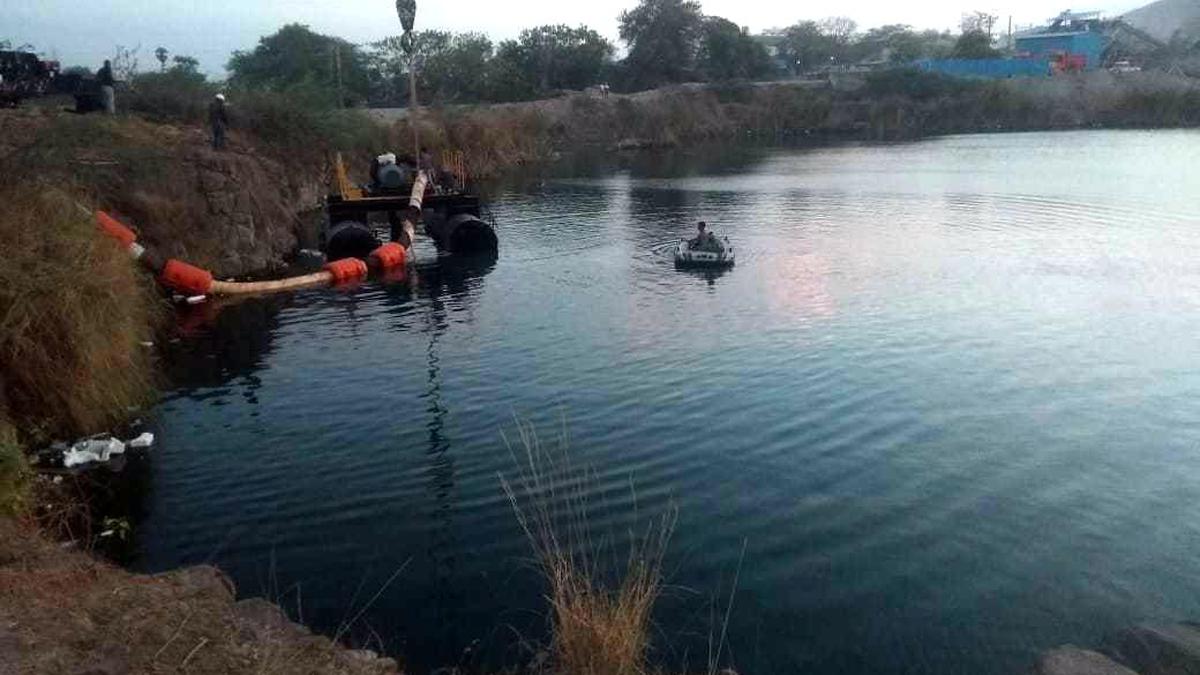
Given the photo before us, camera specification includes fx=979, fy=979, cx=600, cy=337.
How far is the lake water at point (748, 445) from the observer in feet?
38.5

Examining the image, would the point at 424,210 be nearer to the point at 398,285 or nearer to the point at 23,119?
the point at 398,285

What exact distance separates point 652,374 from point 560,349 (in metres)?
3.31

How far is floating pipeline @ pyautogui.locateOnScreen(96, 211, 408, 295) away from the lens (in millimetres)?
26969

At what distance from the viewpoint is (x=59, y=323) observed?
52.4ft

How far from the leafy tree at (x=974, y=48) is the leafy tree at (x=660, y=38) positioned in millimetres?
48782

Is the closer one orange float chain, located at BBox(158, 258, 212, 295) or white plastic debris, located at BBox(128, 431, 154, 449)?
white plastic debris, located at BBox(128, 431, 154, 449)

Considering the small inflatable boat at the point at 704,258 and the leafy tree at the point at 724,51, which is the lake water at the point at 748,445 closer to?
the small inflatable boat at the point at 704,258

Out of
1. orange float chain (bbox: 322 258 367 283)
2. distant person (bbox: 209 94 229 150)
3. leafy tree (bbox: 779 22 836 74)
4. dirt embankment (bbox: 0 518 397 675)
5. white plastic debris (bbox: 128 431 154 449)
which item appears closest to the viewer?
dirt embankment (bbox: 0 518 397 675)

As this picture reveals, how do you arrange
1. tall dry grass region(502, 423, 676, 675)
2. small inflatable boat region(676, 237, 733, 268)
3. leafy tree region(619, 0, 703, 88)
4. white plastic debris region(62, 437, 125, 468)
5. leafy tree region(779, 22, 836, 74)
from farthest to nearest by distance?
leafy tree region(779, 22, 836, 74) → leafy tree region(619, 0, 703, 88) → small inflatable boat region(676, 237, 733, 268) → white plastic debris region(62, 437, 125, 468) → tall dry grass region(502, 423, 676, 675)

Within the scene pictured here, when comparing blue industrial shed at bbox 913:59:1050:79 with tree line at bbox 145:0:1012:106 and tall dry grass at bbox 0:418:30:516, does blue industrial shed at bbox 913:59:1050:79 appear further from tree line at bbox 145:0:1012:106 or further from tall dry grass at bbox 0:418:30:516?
tall dry grass at bbox 0:418:30:516

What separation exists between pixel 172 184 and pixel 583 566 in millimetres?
26118

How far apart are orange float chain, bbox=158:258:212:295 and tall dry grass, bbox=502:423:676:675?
15.6 meters

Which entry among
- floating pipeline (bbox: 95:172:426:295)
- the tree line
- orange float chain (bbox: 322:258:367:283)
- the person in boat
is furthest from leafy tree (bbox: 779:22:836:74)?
orange float chain (bbox: 322:258:367:283)

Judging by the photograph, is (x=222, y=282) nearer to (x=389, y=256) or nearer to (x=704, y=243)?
(x=389, y=256)
